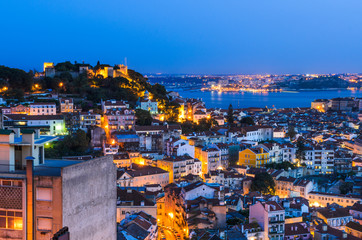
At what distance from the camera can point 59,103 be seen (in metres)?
21.3

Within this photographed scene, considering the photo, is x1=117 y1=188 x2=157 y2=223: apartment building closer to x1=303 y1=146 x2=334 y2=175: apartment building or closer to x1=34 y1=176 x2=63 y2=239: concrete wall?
x1=34 y1=176 x2=63 y2=239: concrete wall

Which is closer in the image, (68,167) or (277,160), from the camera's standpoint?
(68,167)

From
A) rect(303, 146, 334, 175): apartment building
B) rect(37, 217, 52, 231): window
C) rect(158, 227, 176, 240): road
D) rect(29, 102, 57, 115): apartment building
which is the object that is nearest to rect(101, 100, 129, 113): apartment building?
rect(29, 102, 57, 115): apartment building

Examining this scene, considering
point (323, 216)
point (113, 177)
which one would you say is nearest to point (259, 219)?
point (323, 216)

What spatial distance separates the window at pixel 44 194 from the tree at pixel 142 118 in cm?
1739

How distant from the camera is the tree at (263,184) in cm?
1555

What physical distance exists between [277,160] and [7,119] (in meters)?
11.6

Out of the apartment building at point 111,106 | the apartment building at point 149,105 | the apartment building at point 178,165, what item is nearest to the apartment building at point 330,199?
the apartment building at point 178,165

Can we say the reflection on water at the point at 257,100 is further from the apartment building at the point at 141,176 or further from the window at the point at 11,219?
the window at the point at 11,219

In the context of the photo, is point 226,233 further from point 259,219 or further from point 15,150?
point 15,150

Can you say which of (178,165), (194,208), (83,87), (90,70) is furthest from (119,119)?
(194,208)

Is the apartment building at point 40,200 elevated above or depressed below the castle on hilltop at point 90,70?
below

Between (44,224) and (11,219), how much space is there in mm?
256

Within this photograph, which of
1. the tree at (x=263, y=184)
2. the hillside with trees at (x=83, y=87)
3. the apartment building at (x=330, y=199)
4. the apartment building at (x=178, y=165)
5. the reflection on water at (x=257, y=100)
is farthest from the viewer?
the reflection on water at (x=257, y=100)
